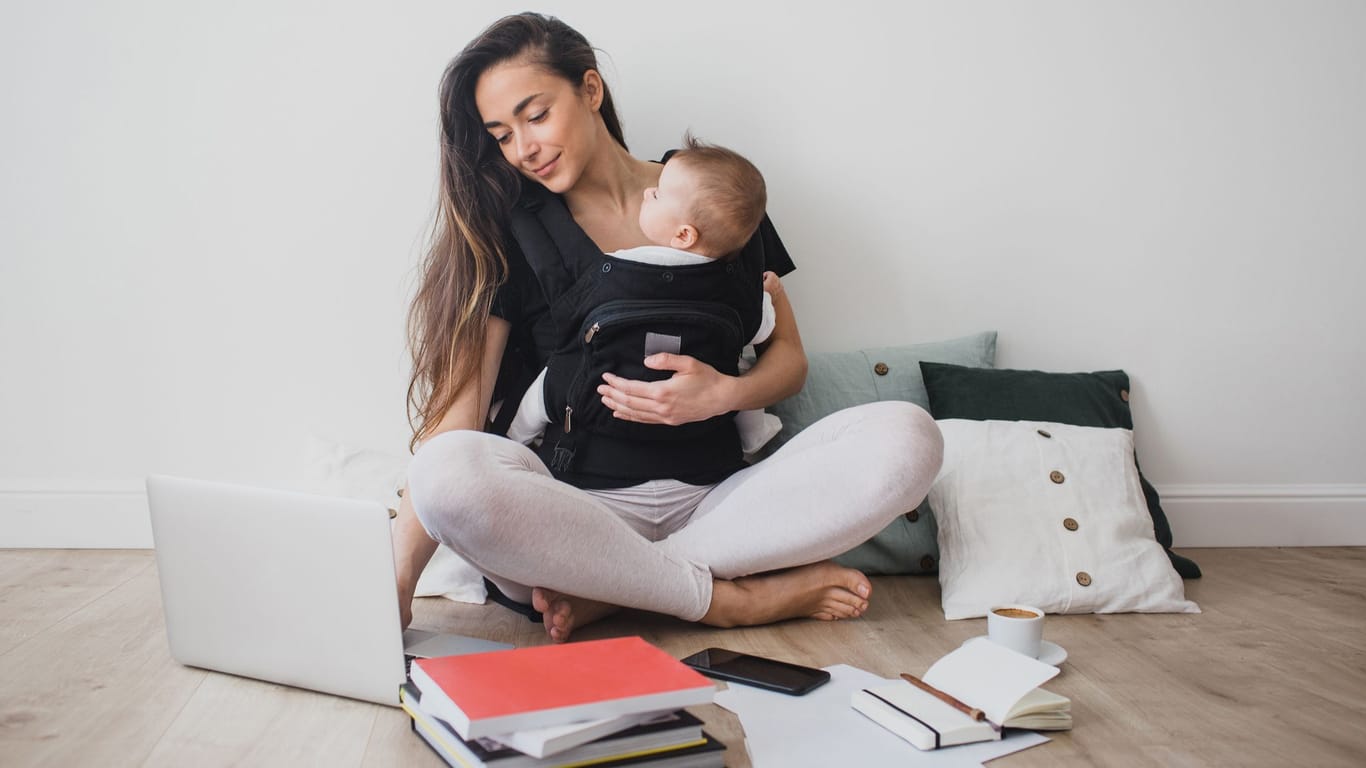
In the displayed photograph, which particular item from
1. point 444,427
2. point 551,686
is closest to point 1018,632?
point 551,686

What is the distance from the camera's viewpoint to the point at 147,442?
2.20 m

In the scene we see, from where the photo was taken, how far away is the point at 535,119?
5.85ft

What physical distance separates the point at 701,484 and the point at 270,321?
1015mm

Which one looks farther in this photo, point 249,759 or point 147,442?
point 147,442

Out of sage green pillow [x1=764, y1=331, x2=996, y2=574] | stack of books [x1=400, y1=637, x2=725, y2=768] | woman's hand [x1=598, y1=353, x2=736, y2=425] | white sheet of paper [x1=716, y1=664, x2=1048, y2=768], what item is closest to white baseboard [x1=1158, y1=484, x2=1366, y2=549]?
sage green pillow [x1=764, y1=331, x2=996, y2=574]

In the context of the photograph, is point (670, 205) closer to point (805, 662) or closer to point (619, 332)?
point (619, 332)

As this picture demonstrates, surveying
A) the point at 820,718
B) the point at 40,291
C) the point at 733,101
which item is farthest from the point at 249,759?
the point at 733,101

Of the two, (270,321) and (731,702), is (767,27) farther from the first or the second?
(731,702)

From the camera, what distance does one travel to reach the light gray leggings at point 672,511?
4.87 ft

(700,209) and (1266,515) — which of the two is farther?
(1266,515)

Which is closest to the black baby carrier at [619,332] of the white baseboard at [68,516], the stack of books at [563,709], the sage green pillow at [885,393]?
the sage green pillow at [885,393]

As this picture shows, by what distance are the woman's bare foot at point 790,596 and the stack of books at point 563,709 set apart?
0.51 meters

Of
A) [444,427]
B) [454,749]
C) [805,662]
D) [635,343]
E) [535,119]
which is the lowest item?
[805,662]

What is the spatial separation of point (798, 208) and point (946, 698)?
1.26 metres
